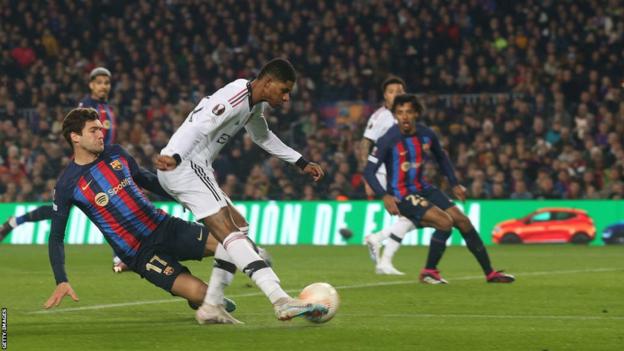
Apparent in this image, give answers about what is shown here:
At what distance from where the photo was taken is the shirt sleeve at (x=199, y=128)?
864 centimetres

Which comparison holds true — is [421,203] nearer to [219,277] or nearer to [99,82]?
[99,82]

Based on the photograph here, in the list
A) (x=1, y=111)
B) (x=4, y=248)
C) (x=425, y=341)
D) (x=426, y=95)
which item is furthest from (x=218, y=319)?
(x=1, y=111)

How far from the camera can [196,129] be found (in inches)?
343

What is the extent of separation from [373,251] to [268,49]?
14.1 meters

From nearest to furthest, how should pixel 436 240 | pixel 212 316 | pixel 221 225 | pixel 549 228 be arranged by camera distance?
pixel 221 225 → pixel 212 316 → pixel 436 240 → pixel 549 228

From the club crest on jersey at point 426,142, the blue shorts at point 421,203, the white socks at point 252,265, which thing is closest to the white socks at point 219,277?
the white socks at point 252,265

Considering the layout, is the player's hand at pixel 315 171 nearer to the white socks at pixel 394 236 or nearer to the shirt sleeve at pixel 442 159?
the shirt sleeve at pixel 442 159

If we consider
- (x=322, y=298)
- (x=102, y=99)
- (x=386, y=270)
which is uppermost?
(x=102, y=99)

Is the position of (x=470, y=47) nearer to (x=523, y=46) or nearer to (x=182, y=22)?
(x=523, y=46)

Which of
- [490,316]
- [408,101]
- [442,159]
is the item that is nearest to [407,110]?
[408,101]

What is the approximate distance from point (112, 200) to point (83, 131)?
1.75ft

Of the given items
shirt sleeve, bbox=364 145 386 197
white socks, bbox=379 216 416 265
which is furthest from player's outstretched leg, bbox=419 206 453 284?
white socks, bbox=379 216 416 265

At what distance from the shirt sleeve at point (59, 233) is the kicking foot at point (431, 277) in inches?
195

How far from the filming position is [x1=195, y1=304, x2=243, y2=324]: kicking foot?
862 cm
